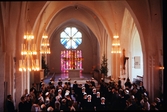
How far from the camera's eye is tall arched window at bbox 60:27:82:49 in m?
39.9

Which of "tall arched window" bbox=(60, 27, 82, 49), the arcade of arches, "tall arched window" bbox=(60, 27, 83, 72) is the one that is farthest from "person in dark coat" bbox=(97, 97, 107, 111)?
"tall arched window" bbox=(60, 27, 82, 49)

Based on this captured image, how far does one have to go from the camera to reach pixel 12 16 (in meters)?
15.0

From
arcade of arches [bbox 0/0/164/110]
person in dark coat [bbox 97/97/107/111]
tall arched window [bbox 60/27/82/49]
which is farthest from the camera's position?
tall arched window [bbox 60/27/82/49]

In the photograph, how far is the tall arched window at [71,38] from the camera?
3991cm

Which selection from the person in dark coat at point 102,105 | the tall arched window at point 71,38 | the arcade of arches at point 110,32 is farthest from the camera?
the tall arched window at point 71,38

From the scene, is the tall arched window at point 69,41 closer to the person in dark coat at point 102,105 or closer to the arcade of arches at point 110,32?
the arcade of arches at point 110,32

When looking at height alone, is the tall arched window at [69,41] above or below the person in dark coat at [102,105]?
above

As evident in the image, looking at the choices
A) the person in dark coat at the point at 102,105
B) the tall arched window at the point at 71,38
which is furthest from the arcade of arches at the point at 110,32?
the tall arched window at the point at 71,38

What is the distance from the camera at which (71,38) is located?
→ 39.9 metres

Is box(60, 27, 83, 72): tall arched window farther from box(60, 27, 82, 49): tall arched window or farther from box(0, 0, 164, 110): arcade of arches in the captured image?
box(0, 0, 164, 110): arcade of arches

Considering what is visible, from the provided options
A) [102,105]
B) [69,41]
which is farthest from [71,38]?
[102,105]

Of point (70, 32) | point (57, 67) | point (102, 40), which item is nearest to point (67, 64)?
point (57, 67)

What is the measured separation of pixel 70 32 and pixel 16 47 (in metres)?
23.6

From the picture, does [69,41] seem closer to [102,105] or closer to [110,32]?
[110,32]
